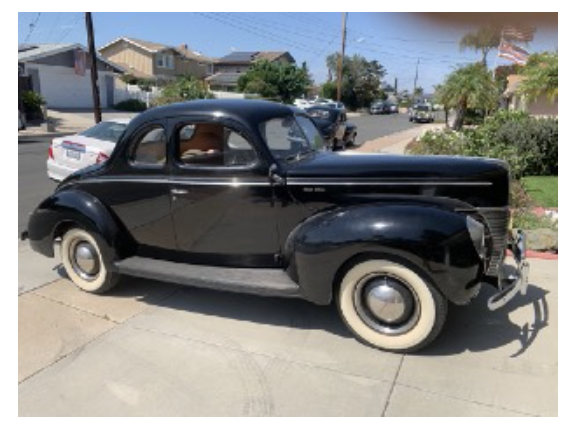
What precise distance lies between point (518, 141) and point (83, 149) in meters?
8.38

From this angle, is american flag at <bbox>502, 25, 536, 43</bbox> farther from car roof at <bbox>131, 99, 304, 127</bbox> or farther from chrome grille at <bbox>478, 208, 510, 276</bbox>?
car roof at <bbox>131, 99, 304, 127</bbox>

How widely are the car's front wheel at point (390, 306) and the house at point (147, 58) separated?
1925 inches

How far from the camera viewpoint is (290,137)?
4.15m

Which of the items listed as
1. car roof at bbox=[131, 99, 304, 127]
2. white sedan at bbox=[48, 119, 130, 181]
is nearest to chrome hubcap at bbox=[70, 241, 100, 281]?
car roof at bbox=[131, 99, 304, 127]

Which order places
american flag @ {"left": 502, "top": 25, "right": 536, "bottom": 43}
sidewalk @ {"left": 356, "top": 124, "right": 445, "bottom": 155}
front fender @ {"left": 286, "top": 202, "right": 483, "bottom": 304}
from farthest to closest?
sidewalk @ {"left": 356, "top": 124, "right": 445, "bottom": 155}
american flag @ {"left": 502, "top": 25, "right": 536, "bottom": 43}
front fender @ {"left": 286, "top": 202, "right": 483, "bottom": 304}

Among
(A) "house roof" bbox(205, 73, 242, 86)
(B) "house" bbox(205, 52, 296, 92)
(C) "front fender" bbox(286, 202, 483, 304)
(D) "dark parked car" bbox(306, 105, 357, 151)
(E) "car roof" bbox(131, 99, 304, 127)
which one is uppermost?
(B) "house" bbox(205, 52, 296, 92)

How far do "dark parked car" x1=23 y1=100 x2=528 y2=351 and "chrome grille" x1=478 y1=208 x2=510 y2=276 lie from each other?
0.03 ft

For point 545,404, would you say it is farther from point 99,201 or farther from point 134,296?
point 99,201

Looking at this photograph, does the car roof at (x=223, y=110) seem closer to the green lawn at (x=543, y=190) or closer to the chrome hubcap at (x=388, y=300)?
the chrome hubcap at (x=388, y=300)

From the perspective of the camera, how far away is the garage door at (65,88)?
102 feet

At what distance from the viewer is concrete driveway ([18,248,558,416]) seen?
2.90 meters

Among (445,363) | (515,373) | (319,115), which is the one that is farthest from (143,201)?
(319,115)

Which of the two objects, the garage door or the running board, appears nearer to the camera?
the running board

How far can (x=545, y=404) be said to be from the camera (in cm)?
284
